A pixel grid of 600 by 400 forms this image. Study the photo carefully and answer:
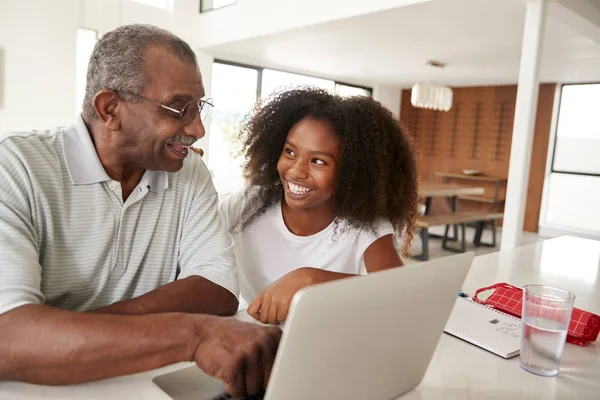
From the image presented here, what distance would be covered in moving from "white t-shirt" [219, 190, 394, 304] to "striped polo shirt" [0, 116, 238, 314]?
260 millimetres

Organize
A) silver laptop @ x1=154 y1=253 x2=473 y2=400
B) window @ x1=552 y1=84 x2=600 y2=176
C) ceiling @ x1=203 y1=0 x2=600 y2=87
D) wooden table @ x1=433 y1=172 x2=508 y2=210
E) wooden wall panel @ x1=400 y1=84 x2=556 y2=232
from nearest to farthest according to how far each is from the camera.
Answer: silver laptop @ x1=154 y1=253 x2=473 y2=400 → ceiling @ x1=203 y1=0 x2=600 y2=87 → window @ x1=552 y1=84 x2=600 y2=176 → wooden wall panel @ x1=400 y1=84 x2=556 y2=232 → wooden table @ x1=433 y1=172 x2=508 y2=210

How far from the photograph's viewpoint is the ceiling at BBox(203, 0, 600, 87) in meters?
3.71

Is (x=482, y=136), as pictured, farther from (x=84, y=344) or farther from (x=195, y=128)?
(x=84, y=344)

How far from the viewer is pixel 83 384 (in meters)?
0.64

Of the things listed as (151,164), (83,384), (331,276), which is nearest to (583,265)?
(331,276)

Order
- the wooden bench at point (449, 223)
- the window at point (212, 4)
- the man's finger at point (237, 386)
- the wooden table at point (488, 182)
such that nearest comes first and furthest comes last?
the man's finger at point (237, 386) < the wooden bench at point (449, 223) < the window at point (212, 4) < the wooden table at point (488, 182)

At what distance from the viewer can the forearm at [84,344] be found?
0.62 m

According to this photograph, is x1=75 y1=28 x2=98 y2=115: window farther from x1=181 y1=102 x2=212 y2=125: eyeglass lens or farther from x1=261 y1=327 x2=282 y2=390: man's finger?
x1=261 y1=327 x2=282 y2=390: man's finger

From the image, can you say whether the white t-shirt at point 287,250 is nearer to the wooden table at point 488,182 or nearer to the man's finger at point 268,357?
the man's finger at point 268,357

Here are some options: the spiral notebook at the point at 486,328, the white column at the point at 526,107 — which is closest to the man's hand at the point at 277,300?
the spiral notebook at the point at 486,328

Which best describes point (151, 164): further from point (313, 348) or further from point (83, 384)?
point (313, 348)

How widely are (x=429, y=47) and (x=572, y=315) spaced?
14.4 ft

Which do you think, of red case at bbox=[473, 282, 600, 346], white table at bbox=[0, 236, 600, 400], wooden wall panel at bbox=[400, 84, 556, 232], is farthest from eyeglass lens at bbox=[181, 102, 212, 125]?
wooden wall panel at bbox=[400, 84, 556, 232]

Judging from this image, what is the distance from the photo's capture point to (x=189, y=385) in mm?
694
